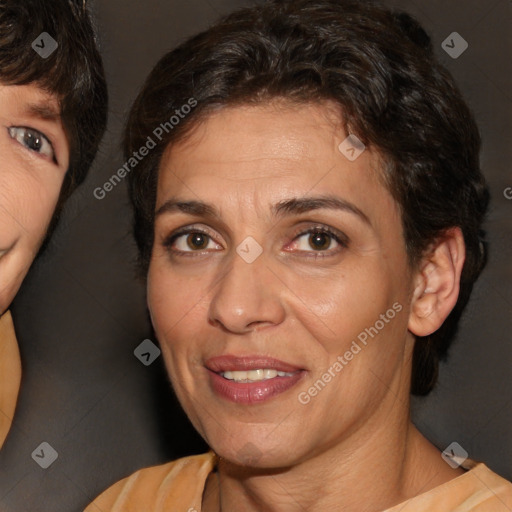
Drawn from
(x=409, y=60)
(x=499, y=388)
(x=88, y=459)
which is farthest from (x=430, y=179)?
(x=88, y=459)

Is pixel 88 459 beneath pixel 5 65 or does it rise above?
beneath

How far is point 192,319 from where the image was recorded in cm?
119

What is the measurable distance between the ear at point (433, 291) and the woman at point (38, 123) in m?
0.50

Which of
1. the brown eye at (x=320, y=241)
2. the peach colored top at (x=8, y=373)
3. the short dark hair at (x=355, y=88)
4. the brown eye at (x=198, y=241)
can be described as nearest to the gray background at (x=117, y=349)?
the peach colored top at (x=8, y=373)

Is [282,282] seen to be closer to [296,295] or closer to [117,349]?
[296,295]

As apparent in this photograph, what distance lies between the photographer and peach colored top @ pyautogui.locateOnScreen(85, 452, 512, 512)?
1.23 metres

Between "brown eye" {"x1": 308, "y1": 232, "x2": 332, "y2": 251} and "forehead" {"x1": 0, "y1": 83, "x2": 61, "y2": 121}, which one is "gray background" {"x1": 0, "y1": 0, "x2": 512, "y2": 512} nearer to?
"forehead" {"x1": 0, "y1": 83, "x2": 61, "y2": 121}

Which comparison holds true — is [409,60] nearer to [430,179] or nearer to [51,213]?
[430,179]

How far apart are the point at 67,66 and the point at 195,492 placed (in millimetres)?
603

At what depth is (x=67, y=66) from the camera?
1.35 metres

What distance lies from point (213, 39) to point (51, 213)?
36 cm

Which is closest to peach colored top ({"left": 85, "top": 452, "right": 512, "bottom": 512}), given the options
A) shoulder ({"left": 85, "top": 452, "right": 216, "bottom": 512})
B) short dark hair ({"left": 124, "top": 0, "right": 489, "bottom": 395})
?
shoulder ({"left": 85, "top": 452, "right": 216, "bottom": 512})

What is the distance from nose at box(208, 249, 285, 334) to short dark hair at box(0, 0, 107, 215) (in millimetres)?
360

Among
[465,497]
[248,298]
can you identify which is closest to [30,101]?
[248,298]
